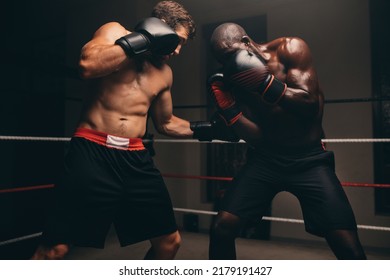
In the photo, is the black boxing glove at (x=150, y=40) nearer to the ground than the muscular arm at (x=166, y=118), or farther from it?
farther from it

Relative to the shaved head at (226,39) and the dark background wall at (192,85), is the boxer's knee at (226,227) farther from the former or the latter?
the dark background wall at (192,85)

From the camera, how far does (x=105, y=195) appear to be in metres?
1.29

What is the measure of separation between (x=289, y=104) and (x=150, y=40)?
0.61m

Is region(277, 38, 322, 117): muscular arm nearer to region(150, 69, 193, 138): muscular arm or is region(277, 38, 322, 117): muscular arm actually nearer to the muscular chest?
the muscular chest

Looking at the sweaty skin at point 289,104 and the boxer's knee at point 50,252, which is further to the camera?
the sweaty skin at point 289,104

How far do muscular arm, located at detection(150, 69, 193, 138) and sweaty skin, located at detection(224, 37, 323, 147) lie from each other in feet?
0.97

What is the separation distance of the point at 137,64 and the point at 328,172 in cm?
91

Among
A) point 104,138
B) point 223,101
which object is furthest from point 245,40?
point 104,138

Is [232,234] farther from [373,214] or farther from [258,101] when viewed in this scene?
[373,214]

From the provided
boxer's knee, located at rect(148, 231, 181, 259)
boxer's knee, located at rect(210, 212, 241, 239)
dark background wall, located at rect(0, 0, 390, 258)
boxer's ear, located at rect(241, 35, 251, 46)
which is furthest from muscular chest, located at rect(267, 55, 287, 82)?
dark background wall, located at rect(0, 0, 390, 258)

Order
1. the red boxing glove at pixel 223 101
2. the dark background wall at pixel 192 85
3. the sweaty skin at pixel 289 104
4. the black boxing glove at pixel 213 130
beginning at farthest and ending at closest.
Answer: the dark background wall at pixel 192 85 < the black boxing glove at pixel 213 130 < the red boxing glove at pixel 223 101 < the sweaty skin at pixel 289 104

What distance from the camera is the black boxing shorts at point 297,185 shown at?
1.36 metres

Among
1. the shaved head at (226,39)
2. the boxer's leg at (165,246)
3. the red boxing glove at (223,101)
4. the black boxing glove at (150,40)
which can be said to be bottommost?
the boxer's leg at (165,246)

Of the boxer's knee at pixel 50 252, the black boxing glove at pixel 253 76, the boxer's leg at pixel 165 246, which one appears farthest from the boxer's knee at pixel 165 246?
the black boxing glove at pixel 253 76
